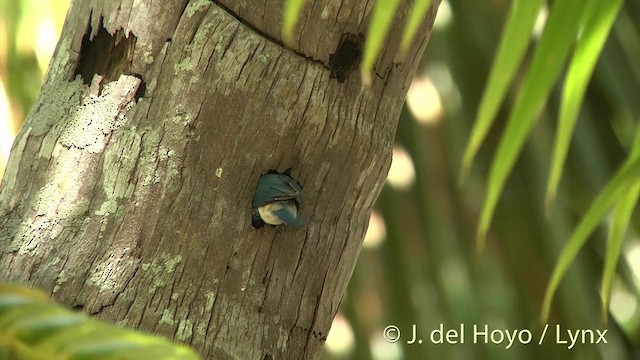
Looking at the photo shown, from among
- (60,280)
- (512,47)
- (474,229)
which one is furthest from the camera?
(474,229)

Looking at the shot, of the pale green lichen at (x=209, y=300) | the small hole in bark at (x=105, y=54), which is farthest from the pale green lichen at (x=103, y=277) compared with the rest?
the small hole in bark at (x=105, y=54)

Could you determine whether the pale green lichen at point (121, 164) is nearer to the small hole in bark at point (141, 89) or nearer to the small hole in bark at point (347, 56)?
the small hole in bark at point (141, 89)

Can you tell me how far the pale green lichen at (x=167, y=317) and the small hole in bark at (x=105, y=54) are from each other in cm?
28

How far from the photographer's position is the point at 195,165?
3.20 feet

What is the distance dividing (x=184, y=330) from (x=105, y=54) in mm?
345

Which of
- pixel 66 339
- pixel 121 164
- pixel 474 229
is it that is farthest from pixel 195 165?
pixel 474 229

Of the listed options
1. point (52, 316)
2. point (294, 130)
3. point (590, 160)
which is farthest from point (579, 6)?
point (590, 160)

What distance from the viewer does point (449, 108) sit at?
211cm

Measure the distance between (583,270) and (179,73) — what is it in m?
1.36

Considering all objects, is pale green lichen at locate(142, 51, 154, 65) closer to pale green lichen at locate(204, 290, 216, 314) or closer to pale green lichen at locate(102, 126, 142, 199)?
pale green lichen at locate(102, 126, 142, 199)

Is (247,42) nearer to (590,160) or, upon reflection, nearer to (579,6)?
(579,6)

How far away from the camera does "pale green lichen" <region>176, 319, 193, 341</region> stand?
944mm

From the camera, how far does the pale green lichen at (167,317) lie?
0.94 m

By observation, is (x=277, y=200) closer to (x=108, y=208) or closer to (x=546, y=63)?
(x=108, y=208)
